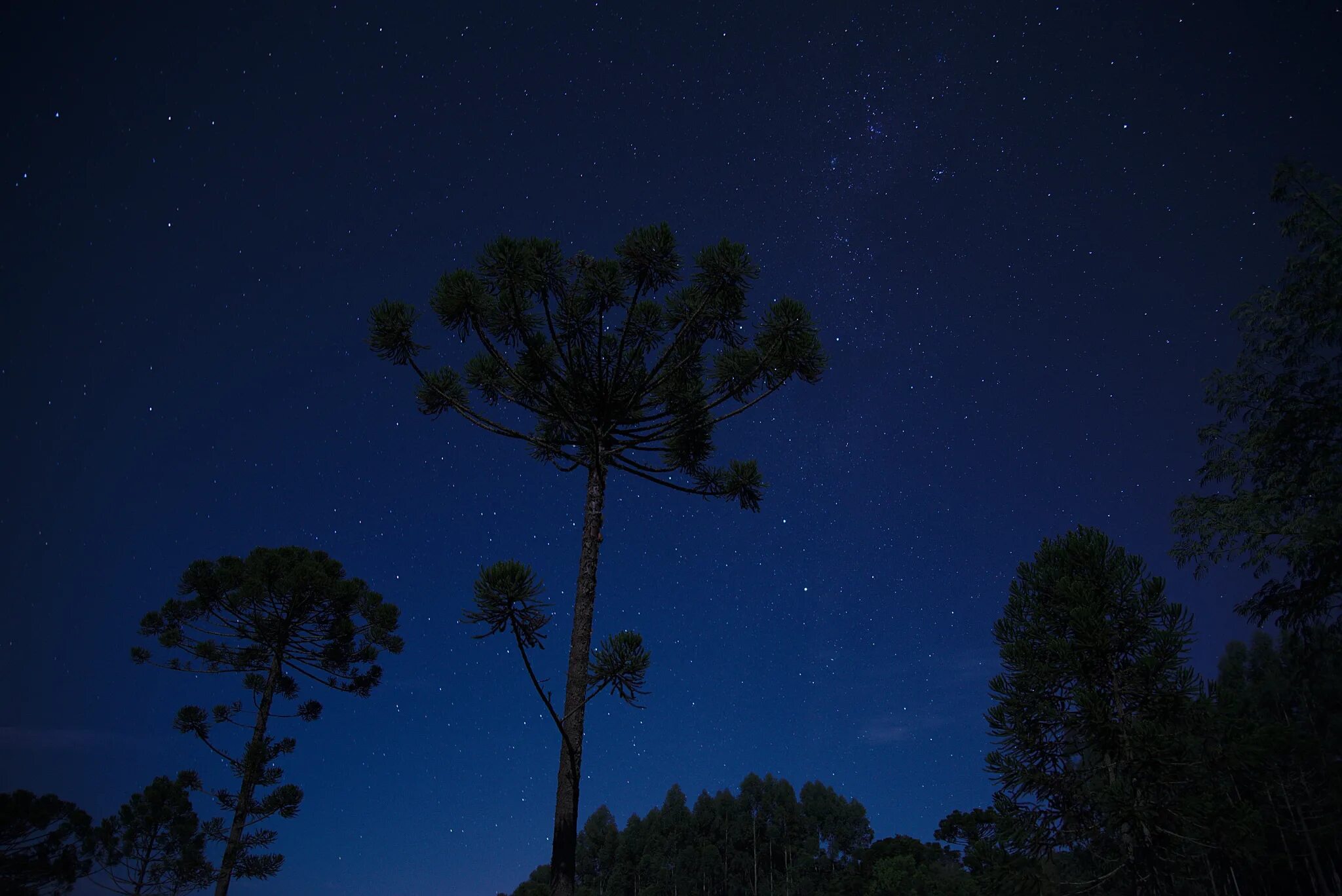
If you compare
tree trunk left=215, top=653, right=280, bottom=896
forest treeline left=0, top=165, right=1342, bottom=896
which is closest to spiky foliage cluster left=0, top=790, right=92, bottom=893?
forest treeline left=0, top=165, right=1342, bottom=896

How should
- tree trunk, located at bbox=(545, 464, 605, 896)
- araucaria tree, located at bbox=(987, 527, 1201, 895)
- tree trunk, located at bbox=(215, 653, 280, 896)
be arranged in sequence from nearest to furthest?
tree trunk, located at bbox=(545, 464, 605, 896) → araucaria tree, located at bbox=(987, 527, 1201, 895) → tree trunk, located at bbox=(215, 653, 280, 896)

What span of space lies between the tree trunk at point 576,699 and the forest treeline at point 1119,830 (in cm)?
71

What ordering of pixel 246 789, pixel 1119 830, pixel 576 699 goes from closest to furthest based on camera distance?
pixel 576 699 → pixel 1119 830 → pixel 246 789

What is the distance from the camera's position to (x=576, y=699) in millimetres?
5758

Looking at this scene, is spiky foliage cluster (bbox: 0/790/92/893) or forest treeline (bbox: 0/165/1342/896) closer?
forest treeline (bbox: 0/165/1342/896)

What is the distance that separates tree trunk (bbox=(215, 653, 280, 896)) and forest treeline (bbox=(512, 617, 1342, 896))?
1212 centimetres

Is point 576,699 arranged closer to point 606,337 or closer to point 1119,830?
point 606,337

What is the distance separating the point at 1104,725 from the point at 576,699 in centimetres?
1002

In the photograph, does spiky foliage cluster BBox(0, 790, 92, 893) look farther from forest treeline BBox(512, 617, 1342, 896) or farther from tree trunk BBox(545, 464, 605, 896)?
tree trunk BBox(545, 464, 605, 896)

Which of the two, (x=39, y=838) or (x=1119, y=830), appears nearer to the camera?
(x=1119, y=830)

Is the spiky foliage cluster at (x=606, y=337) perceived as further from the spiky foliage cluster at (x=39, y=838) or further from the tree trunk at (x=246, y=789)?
the spiky foliage cluster at (x=39, y=838)

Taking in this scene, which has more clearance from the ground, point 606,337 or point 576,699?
point 606,337

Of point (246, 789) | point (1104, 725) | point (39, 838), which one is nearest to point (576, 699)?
point (1104, 725)

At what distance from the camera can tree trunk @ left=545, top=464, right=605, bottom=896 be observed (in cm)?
506
